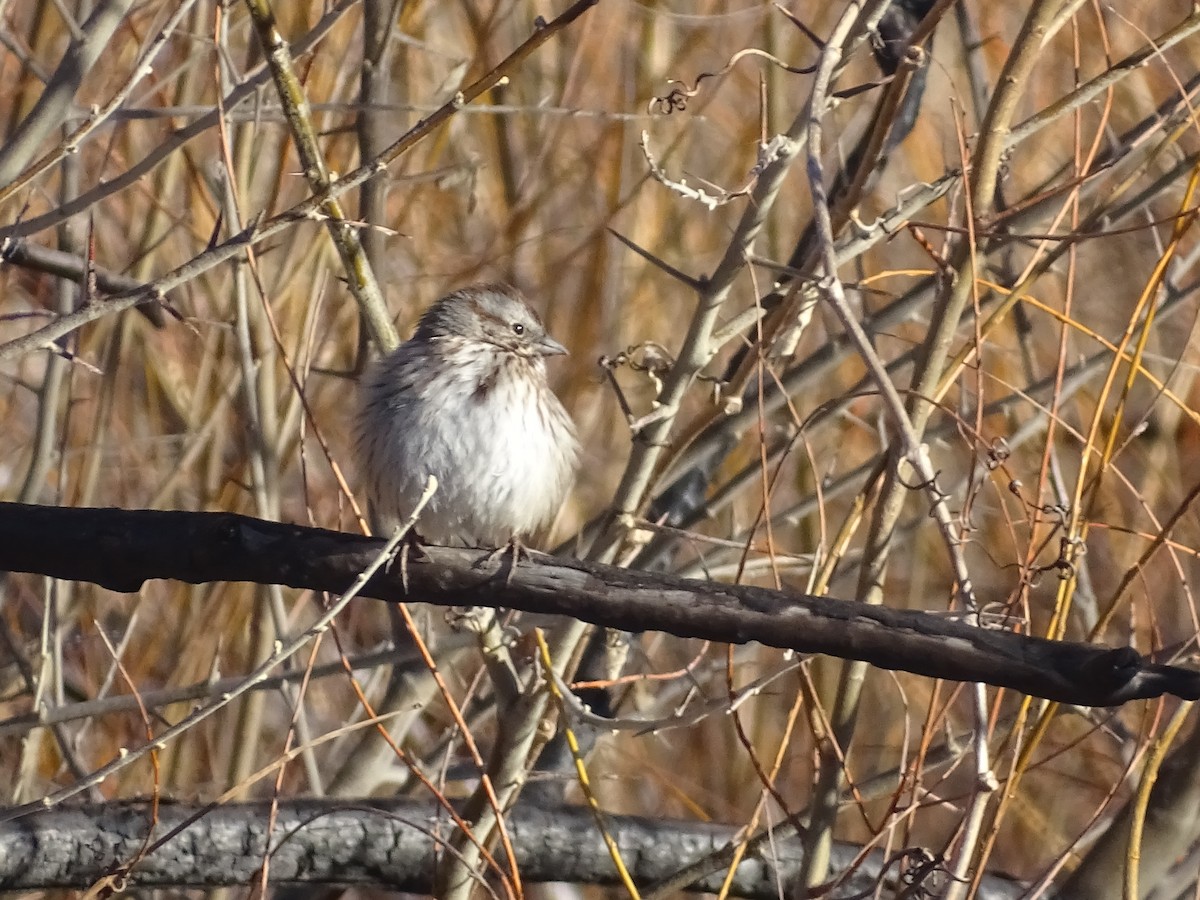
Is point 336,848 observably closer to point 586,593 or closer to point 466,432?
point 466,432

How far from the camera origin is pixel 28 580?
6.60 m

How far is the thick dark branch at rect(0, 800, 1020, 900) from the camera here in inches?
159

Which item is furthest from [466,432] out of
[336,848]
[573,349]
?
[573,349]

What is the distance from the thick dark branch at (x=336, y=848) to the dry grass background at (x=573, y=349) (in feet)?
2.01

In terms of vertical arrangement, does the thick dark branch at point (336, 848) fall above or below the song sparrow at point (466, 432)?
below

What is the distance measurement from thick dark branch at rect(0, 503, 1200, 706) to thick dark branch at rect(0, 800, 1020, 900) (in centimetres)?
115

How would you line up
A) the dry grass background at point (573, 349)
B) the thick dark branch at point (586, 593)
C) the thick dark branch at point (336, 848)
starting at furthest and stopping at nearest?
the dry grass background at point (573, 349) < the thick dark branch at point (336, 848) < the thick dark branch at point (586, 593)

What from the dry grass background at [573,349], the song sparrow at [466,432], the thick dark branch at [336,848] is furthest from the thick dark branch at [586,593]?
the dry grass background at [573,349]

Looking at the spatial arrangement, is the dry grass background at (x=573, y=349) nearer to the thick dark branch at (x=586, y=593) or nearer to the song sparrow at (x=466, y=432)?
the song sparrow at (x=466, y=432)

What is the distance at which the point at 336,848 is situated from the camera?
427cm

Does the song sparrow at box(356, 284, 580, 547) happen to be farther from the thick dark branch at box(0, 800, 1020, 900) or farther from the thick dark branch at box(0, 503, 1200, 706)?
the thick dark branch at box(0, 503, 1200, 706)

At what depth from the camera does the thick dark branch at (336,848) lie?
403 centimetres

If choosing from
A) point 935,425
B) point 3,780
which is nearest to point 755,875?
point 935,425

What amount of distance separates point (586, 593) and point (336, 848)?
1858mm
